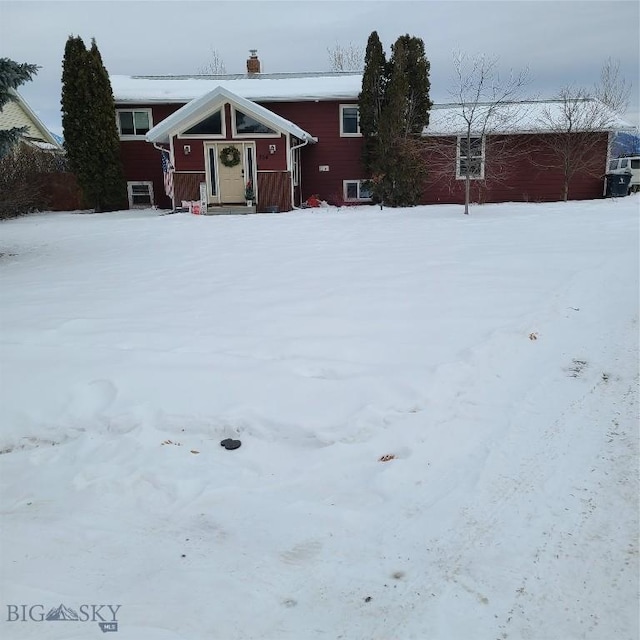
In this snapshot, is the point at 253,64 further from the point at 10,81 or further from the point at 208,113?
the point at 10,81

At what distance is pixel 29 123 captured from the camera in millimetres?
25172

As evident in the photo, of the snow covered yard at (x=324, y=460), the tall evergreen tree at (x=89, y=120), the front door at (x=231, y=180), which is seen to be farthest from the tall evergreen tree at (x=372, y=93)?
the snow covered yard at (x=324, y=460)

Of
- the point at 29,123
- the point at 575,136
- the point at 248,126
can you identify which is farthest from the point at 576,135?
the point at 29,123

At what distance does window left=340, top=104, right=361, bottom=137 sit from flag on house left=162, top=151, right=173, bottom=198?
610 cm

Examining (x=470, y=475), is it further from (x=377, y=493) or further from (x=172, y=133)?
(x=172, y=133)

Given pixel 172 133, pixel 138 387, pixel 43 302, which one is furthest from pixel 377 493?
pixel 172 133

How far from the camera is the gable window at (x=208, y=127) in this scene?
18.4 metres

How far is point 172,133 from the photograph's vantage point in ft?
60.2

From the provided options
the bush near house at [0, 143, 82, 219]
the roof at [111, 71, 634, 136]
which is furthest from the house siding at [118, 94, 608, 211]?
the bush near house at [0, 143, 82, 219]

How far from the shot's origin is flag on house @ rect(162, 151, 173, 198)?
1905 centimetres

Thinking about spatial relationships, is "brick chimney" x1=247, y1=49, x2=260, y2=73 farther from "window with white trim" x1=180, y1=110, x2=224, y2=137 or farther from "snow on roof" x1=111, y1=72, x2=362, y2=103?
"window with white trim" x1=180, y1=110, x2=224, y2=137

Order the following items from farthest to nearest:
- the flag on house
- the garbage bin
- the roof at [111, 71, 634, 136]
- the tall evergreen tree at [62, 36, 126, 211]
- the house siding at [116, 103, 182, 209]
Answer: the house siding at [116, 103, 182, 209]
the garbage bin
the roof at [111, 71, 634, 136]
the tall evergreen tree at [62, 36, 126, 211]
the flag on house

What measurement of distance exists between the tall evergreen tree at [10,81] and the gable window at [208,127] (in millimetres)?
9044

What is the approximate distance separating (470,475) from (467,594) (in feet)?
3.05
